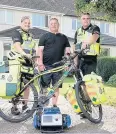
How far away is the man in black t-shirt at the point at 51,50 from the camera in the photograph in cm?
764

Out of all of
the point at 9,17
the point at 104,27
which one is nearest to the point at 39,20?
the point at 9,17

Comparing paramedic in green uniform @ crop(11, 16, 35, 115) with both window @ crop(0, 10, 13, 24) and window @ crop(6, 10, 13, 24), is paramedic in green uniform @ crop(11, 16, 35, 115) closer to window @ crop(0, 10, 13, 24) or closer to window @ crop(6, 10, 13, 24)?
window @ crop(0, 10, 13, 24)

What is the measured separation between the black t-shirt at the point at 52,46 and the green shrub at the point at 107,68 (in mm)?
16632

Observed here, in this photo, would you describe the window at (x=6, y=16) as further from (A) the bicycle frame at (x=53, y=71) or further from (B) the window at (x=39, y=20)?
(A) the bicycle frame at (x=53, y=71)

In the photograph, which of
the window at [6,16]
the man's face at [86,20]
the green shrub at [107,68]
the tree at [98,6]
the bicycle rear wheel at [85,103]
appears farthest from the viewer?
the window at [6,16]

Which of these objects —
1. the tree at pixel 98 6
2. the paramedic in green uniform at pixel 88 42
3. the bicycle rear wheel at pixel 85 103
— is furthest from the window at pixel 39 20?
the bicycle rear wheel at pixel 85 103

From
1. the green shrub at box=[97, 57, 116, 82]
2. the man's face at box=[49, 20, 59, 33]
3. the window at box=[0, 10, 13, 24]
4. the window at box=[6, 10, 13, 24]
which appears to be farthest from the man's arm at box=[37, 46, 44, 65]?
the window at box=[6, 10, 13, 24]

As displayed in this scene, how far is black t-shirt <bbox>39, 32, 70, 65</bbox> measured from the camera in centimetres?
766

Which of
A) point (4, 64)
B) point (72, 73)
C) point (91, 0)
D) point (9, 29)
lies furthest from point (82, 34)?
point (9, 29)

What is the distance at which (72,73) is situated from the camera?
24.3 feet

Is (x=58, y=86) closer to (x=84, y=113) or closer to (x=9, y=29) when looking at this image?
(x=84, y=113)

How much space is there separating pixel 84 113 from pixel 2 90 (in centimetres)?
143

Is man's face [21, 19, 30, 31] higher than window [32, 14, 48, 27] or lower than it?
lower

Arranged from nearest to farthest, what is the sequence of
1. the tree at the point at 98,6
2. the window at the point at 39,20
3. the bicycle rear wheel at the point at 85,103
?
the bicycle rear wheel at the point at 85,103
the tree at the point at 98,6
the window at the point at 39,20
